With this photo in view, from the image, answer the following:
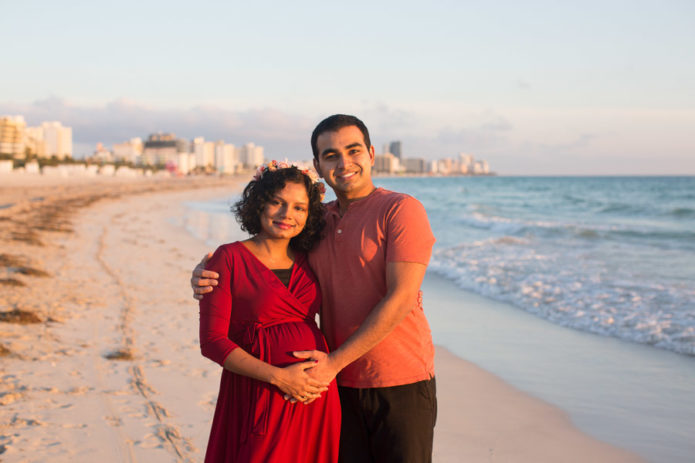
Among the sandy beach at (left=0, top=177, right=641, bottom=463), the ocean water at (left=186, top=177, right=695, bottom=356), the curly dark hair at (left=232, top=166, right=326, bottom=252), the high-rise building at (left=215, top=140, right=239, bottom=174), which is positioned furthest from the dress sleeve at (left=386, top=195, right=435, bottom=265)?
the high-rise building at (left=215, top=140, right=239, bottom=174)

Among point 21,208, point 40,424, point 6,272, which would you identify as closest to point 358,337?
point 40,424

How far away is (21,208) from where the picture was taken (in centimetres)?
1698


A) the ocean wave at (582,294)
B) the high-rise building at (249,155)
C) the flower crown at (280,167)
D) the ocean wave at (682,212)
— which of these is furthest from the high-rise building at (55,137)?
the flower crown at (280,167)

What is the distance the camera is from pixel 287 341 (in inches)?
82.9

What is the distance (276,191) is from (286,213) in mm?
108

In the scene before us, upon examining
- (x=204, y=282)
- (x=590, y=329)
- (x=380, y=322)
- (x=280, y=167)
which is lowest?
(x=590, y=329)

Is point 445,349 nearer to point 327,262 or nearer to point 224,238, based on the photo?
point 327,262

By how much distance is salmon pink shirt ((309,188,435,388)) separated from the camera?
208 centimetres

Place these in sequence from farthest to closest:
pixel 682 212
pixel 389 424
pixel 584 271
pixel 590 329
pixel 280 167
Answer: pixel 682 212, pixel 584 271, pixel 590 329, pixel 280 167, pixel 389 424

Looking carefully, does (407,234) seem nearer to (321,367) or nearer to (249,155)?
(321,367)

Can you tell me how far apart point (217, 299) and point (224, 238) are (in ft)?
40.0

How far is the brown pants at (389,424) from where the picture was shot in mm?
2115

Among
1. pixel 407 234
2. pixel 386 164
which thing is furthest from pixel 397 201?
pixel 386 164

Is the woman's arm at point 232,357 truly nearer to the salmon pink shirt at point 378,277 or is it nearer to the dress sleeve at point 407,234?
the salmon pink shirt at point 378,277
